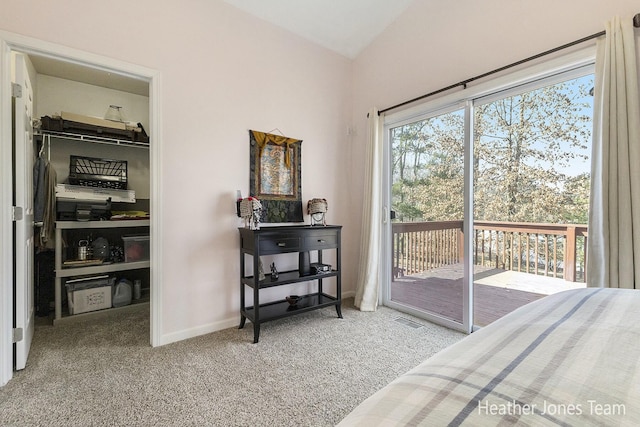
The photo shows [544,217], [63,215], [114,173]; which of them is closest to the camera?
[544,217]

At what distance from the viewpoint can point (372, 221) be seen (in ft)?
10.3

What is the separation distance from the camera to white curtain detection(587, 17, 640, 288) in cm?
166

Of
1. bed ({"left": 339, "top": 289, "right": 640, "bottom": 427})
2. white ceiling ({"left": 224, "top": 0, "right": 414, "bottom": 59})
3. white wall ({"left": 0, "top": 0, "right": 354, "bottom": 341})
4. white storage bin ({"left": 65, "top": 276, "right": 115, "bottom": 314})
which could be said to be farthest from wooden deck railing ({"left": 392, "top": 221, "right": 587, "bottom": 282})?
white storage bin ({"left": 65, "top": 276, "right": 115, "bottom": 314})

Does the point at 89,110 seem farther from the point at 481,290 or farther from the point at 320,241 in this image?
the point at 481,290

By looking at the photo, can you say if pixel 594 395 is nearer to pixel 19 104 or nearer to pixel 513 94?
pixel 513 94

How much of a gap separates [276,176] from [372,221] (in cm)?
112

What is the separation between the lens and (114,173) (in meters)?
3.39

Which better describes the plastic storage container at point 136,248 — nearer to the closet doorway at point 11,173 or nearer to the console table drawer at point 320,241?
the closet doorway at point 11,173

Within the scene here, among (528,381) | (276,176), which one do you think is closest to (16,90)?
(276,176)

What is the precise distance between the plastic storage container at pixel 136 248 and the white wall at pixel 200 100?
1.20 meters

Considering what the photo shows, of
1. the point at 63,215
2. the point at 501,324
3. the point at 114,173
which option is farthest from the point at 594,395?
the point at 114,173

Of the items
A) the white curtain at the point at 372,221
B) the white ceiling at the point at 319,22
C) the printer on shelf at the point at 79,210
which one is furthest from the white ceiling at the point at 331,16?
the printer on shelf at the point at 79,210

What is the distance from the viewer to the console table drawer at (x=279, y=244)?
2.47m

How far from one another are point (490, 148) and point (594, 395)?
2.45 meters
